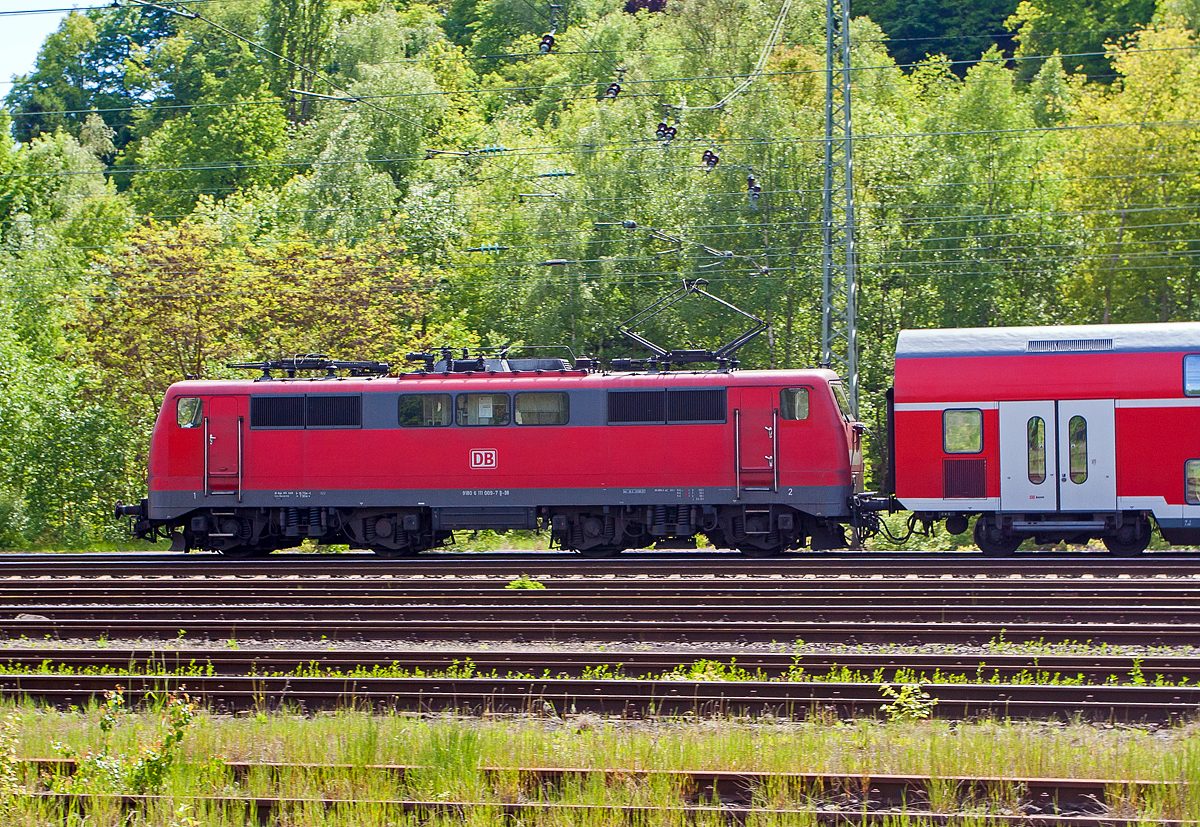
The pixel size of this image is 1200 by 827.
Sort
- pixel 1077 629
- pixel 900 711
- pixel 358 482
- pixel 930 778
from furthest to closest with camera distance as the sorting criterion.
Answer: pixel 358 482, pixel 1077 629, pixel 900 711, pixel 930 778

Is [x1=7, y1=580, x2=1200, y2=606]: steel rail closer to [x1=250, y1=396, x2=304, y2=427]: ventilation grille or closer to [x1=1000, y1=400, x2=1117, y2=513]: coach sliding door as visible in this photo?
[x1=1000, y1=400, x2=1117, y2=513]: coach sliding door

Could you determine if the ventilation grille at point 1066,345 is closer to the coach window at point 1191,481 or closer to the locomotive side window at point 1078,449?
the locomotive side window at point 1078,449

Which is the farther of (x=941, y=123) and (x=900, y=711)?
(x=941, y=123)

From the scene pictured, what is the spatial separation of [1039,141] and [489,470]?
32.8 m

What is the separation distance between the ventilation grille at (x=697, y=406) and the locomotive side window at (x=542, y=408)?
192 cm

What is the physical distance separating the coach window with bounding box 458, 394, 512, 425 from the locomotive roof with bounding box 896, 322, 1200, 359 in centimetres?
712

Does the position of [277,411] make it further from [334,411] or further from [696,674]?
[696,674]

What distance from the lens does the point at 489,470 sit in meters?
21.3

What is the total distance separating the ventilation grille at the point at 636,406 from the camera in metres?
20.7

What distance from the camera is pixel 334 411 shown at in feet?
71.4

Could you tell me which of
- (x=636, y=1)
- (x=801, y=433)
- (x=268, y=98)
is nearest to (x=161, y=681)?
(x=801, y=433)

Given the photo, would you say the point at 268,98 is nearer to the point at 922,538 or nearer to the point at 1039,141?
the point at 1039,141

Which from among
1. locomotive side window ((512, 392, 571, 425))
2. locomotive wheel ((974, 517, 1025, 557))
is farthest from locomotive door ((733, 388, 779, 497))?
locomotive wheel ((974, 517, 1025, 557))

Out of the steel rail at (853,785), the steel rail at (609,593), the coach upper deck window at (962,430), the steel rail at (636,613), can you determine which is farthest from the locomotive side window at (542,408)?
the steel rail at (853,785)
